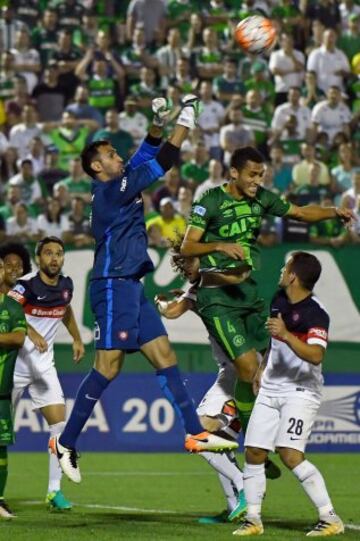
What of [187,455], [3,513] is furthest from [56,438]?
[187,455]

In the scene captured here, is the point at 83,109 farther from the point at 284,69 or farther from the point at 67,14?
the point at 284,69

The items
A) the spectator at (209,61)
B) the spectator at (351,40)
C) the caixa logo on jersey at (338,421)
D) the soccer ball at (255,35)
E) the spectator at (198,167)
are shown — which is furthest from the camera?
the spectator at (351,40)

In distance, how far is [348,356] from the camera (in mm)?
16328

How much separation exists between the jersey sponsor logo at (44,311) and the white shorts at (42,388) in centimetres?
43

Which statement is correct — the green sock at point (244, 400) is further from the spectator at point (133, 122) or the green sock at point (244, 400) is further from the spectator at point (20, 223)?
the spectator at point (133, 122)

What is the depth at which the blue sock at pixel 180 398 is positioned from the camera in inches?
372

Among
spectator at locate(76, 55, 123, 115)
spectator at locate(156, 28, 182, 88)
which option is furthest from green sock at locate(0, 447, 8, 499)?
spectator at locate(156, 28, 182, 88)

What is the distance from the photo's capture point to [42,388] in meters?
11.4

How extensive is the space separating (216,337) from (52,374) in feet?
6.39

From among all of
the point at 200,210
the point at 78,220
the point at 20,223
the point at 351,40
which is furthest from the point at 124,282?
the point at 351,40

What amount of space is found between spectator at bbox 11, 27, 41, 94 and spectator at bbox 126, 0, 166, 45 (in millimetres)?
1902

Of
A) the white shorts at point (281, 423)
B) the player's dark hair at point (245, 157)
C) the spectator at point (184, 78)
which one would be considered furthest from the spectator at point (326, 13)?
the white shorts at point (281, 423)

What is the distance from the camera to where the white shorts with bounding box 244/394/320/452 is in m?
8.89

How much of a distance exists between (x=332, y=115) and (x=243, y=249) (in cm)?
1288
